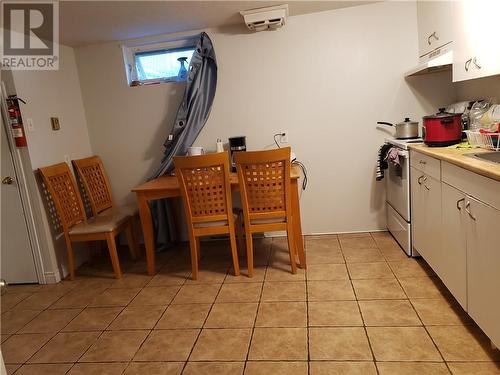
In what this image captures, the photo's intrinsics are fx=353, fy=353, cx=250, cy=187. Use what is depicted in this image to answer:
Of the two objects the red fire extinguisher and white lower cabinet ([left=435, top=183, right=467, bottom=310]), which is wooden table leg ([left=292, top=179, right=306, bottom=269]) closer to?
white lower cabinet ([left=435, top=183, right=467, bottom=310])

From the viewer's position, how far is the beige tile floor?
1732mm

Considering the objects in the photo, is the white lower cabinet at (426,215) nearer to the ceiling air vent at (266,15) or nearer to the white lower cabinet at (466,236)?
the white lower cabinet at (466,236)

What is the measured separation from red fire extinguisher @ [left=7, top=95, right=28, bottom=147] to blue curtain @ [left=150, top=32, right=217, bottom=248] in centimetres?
116

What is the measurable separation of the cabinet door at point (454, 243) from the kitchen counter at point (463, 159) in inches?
6.3

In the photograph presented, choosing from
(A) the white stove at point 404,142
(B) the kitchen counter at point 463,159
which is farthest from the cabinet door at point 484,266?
(A) the white stove at point 404,142

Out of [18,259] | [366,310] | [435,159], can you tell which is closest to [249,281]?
[366,310]

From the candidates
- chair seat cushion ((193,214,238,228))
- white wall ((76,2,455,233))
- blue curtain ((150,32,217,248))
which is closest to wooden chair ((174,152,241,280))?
chair seat cushion ((193,214,238,228))

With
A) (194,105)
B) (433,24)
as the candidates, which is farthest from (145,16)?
(433,24)

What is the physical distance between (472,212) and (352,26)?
2148mm

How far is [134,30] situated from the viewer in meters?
3.21

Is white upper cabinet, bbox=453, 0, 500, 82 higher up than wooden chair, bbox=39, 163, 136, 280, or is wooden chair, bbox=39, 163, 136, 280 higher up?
white upper cabinet, bbox=453, 0, 500, 82

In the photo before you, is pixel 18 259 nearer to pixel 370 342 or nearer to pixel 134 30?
pixel 134 30

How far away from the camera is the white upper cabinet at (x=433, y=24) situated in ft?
7.88

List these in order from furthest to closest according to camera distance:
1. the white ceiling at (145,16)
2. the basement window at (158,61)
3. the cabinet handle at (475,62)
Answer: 1. the basement window at (158,61)
2. the white ceiling at (145,16)
3. the cabinet handle at (475,62)
